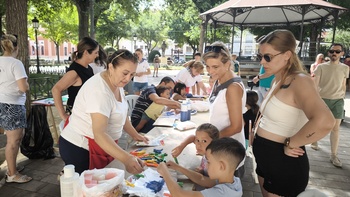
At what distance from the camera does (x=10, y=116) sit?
114 inches

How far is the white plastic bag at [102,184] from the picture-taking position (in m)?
1.21

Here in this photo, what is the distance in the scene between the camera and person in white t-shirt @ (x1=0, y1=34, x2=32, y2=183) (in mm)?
2805

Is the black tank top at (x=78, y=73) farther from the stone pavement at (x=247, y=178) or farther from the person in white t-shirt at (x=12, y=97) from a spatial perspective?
the stone pavement at (x=247, y=178)

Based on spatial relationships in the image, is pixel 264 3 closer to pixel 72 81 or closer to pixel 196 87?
pixel 196 87

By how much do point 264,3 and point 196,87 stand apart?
488 cm

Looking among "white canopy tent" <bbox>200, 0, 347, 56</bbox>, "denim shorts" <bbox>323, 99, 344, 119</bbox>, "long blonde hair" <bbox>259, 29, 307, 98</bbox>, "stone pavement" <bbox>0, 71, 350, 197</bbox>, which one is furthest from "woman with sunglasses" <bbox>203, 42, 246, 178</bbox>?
"white canopy tent" <bbox>200, 0, 347, 56</bbox>

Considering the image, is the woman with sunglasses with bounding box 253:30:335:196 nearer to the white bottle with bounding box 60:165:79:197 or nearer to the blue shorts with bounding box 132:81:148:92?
the white bottle with bounding box 60:165:79:197

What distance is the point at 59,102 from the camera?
2.58m

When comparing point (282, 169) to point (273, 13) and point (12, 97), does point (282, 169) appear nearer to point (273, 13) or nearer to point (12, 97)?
point (12, 97)

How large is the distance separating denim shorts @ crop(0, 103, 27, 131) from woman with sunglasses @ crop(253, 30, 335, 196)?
277 cm

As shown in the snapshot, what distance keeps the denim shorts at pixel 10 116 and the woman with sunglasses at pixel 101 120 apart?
143cm

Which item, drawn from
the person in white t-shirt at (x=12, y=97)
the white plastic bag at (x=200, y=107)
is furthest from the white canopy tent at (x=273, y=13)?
the person in white t-shirt at (x=12, y=97)

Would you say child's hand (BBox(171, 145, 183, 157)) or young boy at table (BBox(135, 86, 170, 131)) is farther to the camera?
young boy at table (BBox(135, 86, 170, 131))

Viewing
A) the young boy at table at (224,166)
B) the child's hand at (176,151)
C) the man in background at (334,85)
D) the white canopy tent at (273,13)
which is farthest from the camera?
the white canopy tent at (273,13)
